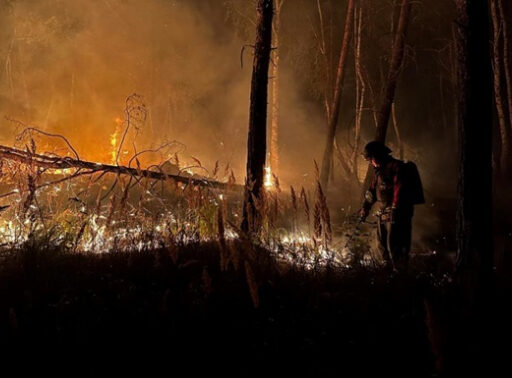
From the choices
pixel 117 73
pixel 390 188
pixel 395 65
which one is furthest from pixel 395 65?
pixel 117 73

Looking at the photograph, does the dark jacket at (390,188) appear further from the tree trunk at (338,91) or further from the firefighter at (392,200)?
the tree trunk at (338,91)

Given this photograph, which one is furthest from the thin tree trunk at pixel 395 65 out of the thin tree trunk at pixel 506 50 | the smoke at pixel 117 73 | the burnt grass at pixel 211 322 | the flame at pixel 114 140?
the flame at pixel 114 140

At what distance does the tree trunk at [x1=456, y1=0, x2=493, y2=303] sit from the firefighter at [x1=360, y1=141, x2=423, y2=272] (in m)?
1.68

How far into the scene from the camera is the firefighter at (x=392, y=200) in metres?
5.82

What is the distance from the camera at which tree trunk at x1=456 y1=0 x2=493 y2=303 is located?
13.1ft

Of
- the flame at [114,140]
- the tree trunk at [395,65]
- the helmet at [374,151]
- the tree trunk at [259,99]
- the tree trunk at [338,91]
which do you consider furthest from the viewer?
the flame at [114,140]

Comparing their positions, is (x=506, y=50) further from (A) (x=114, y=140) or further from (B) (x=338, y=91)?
(A) (x=114, y=140)

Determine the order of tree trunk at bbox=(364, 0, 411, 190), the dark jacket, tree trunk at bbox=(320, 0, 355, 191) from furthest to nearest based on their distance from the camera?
1. tree trunk at bbox=(320, 0, 355, 191)
2. tree trunk at bbox=(364, 0, 411, 190)
3. the dark jacket

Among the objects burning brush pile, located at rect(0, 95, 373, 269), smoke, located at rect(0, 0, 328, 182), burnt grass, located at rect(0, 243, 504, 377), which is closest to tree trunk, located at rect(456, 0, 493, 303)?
burnt grass, located at rect(0, 243, 504, 377)

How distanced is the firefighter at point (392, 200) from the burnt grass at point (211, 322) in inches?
65.7

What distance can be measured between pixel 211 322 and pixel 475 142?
2.93 meters

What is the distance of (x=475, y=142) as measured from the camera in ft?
13.2

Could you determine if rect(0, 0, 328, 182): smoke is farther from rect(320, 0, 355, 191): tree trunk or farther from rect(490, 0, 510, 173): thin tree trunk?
rect(490, 0, 510, 173): thin tree trunk

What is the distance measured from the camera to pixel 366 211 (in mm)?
6156
